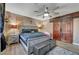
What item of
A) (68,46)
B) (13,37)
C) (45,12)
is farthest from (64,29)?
(13,37)

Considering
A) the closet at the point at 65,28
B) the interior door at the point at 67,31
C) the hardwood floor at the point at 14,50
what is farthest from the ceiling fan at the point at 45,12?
the hardwood floor at the point at 14,50

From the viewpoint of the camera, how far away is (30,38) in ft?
7.61

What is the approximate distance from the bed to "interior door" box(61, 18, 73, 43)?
308mm

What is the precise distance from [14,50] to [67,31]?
1.08 metres

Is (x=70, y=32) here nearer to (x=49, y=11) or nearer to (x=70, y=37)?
(x=70, y=37)

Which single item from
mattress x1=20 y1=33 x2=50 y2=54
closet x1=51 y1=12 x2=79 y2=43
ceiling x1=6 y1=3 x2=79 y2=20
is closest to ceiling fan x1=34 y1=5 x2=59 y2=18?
ceiling x1=6 y1=3 x2=79 y2=20

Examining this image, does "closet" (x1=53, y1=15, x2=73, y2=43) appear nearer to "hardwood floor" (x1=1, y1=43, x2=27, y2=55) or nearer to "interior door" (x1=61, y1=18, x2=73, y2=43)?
"interior door" (x1=61, y1=18, x2=73, y2=43)

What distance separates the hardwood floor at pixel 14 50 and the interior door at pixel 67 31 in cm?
82

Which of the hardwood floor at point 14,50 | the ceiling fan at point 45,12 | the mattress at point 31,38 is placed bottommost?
the hardwood floor at point 14,50

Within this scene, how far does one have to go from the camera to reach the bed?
2.29 m

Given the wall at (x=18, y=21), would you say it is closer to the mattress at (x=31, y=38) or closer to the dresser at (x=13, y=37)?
the dresser at (x=13, y=37)

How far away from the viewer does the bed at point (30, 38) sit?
2.29m
